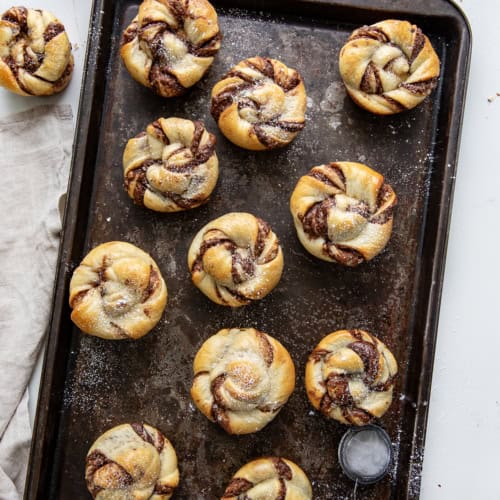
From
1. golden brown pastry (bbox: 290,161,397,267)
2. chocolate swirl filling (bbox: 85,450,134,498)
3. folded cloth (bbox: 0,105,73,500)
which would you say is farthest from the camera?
folded cloth (bbox: 0,105,73,500)

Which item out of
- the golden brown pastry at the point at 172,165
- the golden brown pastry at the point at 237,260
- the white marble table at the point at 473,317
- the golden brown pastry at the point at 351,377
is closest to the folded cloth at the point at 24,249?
the white marble table at the point at 473,317

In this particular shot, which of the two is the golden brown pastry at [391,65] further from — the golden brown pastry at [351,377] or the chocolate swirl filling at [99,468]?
the chocolate swirl filling at [99,468]

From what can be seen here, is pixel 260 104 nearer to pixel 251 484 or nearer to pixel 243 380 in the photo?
pixel 243 380

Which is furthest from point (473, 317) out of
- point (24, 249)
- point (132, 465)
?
point (24, 249)

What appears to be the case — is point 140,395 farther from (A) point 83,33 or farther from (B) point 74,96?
(A) point 83,33

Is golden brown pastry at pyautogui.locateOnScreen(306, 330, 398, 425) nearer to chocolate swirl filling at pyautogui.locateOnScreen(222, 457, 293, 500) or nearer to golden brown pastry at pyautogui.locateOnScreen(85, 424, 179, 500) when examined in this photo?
chocolate swirl filling at pyautogui.locateOnScreen(222, 457, 293, 500)

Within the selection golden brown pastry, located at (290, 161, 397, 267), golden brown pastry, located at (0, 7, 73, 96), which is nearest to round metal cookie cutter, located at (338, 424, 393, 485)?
golden brown pastry, located at (290, 161, 397, 267)
